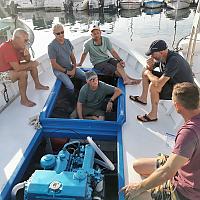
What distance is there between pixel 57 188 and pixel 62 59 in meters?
2.97

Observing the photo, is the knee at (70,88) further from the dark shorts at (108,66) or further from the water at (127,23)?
the water at (127,23)

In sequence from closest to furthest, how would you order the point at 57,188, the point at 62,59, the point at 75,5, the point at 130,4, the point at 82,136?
the point at 57,188 → the point at 82,136 → the point at 62,59 → the point at 130,4 → the point at 75,5

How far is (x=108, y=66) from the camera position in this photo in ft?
17.4

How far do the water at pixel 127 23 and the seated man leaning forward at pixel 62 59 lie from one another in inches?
466

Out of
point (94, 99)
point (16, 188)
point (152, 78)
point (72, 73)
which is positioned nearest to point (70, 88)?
point (72, 73)

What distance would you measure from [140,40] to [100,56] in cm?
1413

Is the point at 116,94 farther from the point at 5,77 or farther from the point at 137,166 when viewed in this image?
the point at 5,77

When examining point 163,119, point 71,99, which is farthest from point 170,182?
point 71,99

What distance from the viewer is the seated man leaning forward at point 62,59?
4996mm

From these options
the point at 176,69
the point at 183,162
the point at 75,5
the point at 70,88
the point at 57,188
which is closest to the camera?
the point at 183,162

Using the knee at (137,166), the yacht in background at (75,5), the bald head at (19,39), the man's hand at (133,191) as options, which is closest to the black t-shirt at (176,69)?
the knee at (137,166)

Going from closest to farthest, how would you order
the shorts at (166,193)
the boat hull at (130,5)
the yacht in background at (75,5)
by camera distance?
the shorts at (166,193) → the boat hull at (130,5) → the yacht in background at (75,5)

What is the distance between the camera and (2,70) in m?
4.69

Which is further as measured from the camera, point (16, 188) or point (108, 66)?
point (108, 66)
